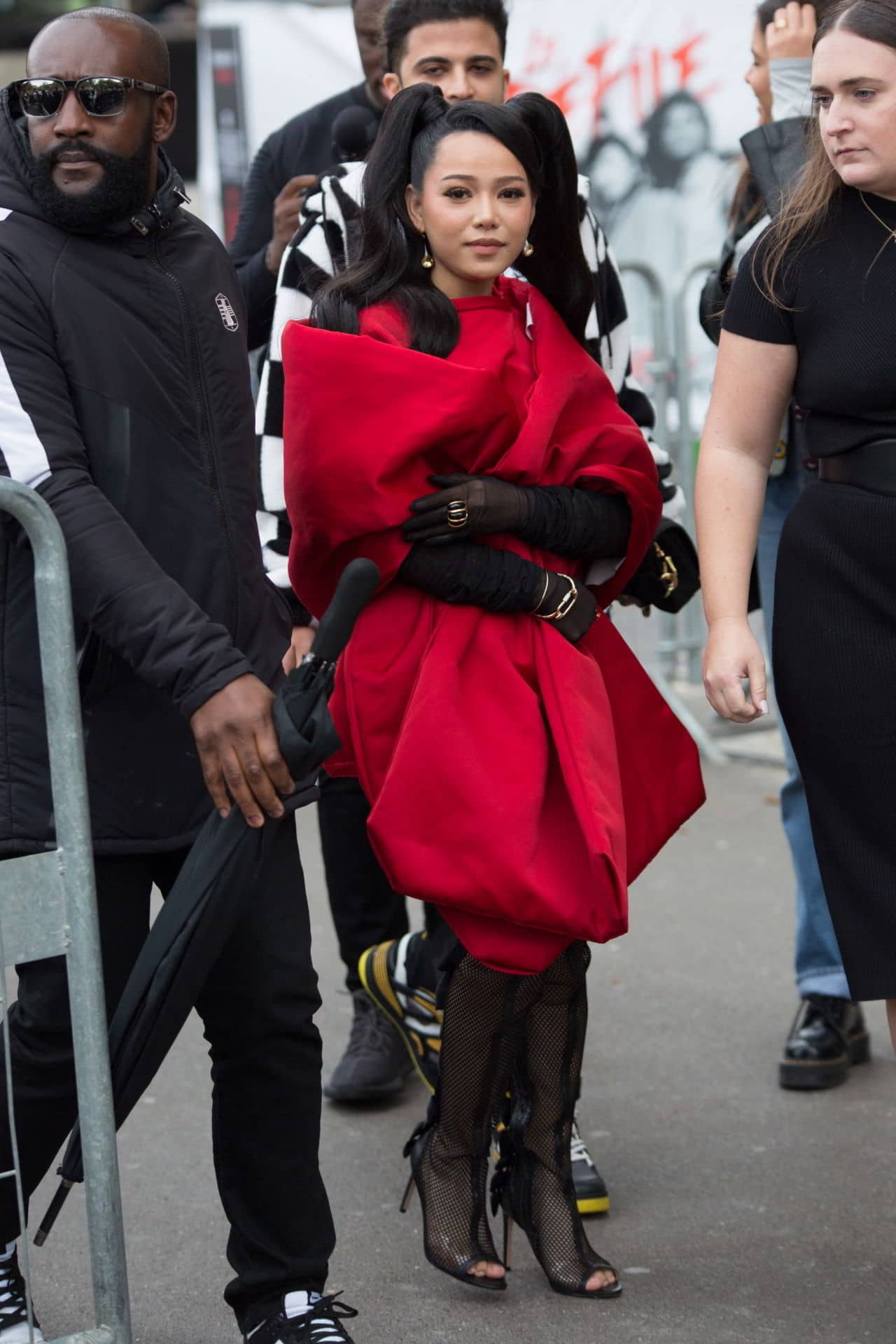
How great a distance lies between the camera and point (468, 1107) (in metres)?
3.26

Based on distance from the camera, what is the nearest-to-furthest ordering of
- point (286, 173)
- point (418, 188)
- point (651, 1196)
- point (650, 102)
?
point (418, 188)
point (651, 1196)
point (286, 173)
point (650, 102)

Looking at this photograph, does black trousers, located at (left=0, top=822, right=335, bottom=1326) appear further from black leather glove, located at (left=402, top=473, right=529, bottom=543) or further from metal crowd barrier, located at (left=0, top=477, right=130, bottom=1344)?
black leather glove, located at (left=402, top=473, right=529, bottom=543)

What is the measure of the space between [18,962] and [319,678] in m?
0.55

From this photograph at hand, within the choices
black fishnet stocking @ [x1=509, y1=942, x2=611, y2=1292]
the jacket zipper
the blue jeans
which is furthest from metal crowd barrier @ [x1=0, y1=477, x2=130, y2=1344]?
the blue jeans

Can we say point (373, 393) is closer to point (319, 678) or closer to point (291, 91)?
point (319, 678)

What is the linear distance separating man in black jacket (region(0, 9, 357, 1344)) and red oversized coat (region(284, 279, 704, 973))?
0.49 feet

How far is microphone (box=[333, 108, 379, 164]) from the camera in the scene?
13.4ft

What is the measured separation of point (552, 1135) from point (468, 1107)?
0.52 feet

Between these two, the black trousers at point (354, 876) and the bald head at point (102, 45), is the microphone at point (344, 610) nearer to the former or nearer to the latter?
the bald head at point (102, 45)

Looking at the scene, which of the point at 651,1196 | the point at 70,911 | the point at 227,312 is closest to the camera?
the point at 70,911

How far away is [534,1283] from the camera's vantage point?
334 cm

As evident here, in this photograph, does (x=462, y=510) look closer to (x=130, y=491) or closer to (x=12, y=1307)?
(x=130, y=491)

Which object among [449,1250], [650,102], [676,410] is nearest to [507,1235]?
[449,1250]

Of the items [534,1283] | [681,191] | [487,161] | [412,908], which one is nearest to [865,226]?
[487,161]
